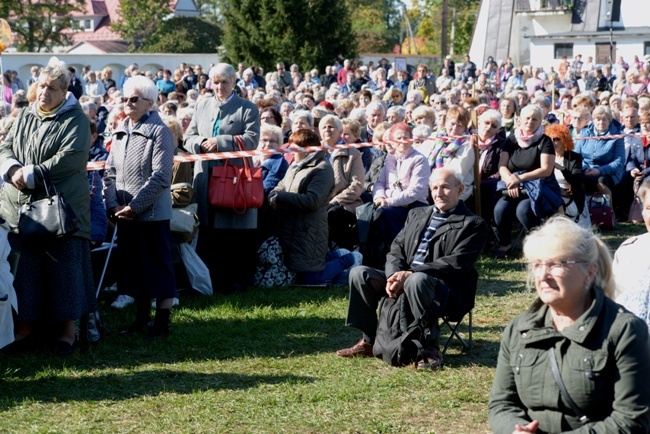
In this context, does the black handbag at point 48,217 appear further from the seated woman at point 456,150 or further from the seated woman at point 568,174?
the seated woman at point 568,174

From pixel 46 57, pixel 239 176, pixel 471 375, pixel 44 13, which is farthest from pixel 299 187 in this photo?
pixel 44 13

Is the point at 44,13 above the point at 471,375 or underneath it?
above

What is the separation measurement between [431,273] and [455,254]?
0.65 ft

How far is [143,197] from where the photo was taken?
675cm

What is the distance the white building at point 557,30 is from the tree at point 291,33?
19.1 meters

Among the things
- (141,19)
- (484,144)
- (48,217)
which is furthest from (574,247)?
(141,19)

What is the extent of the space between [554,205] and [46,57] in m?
36.1

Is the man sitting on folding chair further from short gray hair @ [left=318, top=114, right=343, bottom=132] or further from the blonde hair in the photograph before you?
short gray hair @ [left=318, top=114, right=343, bottom=132]

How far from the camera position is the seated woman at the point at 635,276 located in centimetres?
401

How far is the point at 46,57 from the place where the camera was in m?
42.1

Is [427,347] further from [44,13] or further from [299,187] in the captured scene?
[44,13]

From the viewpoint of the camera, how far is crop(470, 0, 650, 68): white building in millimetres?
57625

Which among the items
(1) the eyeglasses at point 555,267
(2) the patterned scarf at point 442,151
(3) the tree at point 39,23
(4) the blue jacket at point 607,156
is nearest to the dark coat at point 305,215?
(2) the patterned scarf at point 442,151

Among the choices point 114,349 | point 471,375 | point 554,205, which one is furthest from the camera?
point 554,205
